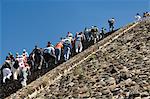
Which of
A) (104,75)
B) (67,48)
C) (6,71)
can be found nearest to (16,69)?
(6,71)

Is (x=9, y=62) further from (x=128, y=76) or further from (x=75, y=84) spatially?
(x=128, y=76)

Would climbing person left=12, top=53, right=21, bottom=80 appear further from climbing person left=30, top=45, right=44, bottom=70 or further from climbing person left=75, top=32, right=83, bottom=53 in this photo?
climbing person left=75, top=32, right=83, bottom=53

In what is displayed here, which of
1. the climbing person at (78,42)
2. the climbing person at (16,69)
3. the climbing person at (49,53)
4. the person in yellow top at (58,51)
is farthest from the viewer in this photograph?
the climbing person at (78,42)

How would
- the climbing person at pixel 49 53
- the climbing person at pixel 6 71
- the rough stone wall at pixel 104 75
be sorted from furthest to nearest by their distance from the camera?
the climbing person at pixel 49 53 < the climbing person at pixel 6 71 < the rough stone wall at pixel 104 75

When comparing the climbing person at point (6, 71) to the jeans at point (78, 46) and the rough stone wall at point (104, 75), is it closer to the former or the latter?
the rough stone wall at point (104, 75)

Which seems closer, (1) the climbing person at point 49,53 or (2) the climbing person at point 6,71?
(2) the climbing person at point 6,71

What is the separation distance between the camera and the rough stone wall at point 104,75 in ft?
55.7

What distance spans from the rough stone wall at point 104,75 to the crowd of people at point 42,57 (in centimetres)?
126

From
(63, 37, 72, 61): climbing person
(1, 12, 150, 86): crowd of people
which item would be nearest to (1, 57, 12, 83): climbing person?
(1, 12, 150, 86): crowd of people

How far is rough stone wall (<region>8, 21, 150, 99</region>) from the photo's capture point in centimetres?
1697

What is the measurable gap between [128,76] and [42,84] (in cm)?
420

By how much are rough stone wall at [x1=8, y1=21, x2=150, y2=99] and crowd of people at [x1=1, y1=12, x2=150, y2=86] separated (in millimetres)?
1259

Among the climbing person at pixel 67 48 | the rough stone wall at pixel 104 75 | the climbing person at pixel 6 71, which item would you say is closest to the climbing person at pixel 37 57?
the climbing person at pixel 67 48

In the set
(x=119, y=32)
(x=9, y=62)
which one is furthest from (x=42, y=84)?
(x=119, y=32)
